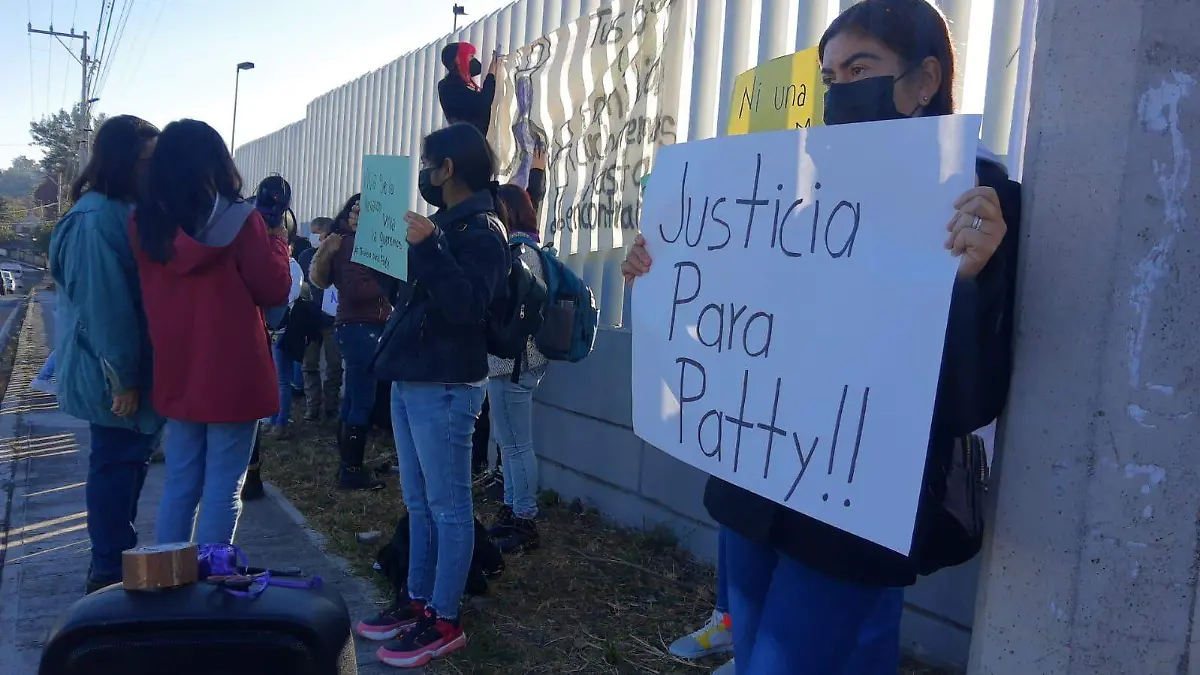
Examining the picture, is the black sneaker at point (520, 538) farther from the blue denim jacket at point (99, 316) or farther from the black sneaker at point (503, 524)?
the blue denim jacket at point (99, 316)

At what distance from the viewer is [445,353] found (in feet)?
9.95

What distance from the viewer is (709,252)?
5.85 feet

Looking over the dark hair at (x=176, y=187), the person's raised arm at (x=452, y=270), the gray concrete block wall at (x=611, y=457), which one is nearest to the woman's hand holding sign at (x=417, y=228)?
the person's raised arm at (x=452, y=270)

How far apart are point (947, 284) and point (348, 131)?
9.25 meters

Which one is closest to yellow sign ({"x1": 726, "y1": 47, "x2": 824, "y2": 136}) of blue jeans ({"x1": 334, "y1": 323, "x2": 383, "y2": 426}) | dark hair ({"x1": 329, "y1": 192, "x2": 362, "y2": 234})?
dark hair ({"x1": 329, "y1": 192, "x2": 362, "y2": 234})

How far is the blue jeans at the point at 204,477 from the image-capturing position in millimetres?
3168

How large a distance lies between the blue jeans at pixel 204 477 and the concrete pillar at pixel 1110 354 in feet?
8.90

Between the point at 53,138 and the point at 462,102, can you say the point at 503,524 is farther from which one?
the point at 53,138

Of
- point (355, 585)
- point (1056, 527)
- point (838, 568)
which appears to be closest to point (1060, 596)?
point (1056, 527)

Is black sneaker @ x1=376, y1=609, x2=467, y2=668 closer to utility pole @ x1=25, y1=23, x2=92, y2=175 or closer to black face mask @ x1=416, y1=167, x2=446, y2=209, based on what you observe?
black face mask @ x1=416, y1=167, x2=446, y2=209

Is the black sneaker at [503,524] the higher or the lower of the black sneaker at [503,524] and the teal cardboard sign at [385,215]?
the lower

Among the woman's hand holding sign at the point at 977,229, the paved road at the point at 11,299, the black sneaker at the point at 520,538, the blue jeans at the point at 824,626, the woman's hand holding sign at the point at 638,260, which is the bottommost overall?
the paved road at the point at 11,299

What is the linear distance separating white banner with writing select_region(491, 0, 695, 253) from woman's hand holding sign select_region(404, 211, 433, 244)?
1.81m

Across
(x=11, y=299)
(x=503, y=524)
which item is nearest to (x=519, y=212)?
(x=503, y=524)
